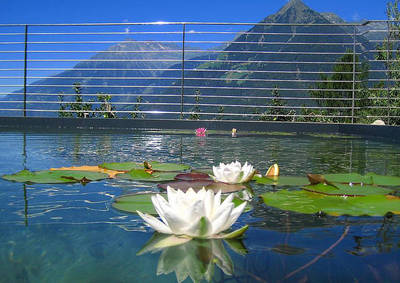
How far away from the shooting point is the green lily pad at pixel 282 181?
93cm

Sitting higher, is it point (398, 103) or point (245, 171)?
point (398, 103)

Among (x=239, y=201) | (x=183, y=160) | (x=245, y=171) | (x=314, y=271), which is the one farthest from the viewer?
(x=183, y=160)

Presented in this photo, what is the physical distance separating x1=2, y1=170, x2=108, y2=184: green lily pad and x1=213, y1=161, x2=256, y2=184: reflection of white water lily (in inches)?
11.2

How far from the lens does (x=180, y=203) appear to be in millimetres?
477

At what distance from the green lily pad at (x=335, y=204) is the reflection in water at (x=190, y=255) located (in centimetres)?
22

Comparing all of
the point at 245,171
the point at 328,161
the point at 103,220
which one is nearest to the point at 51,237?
the point at 103,220

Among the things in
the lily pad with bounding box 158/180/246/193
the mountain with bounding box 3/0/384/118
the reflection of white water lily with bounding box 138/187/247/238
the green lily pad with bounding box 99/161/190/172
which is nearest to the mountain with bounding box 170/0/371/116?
the mountain with bounding box 3/0/384/118

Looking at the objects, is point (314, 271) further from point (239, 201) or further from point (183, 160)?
point (183, 160)

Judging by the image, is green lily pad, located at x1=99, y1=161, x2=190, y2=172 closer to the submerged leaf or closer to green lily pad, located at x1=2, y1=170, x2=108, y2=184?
green lily pad, located at x1=2, y1=170, x2=108, y2=184

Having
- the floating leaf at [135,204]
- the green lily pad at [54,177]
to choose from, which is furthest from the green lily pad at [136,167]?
the floating leaf at [135,204]

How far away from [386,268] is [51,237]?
36 centimetres

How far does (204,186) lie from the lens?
823 millimetres

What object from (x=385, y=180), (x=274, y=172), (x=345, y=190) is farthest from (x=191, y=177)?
(x=385, y=180)

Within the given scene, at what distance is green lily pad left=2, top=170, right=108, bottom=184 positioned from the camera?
906mm
